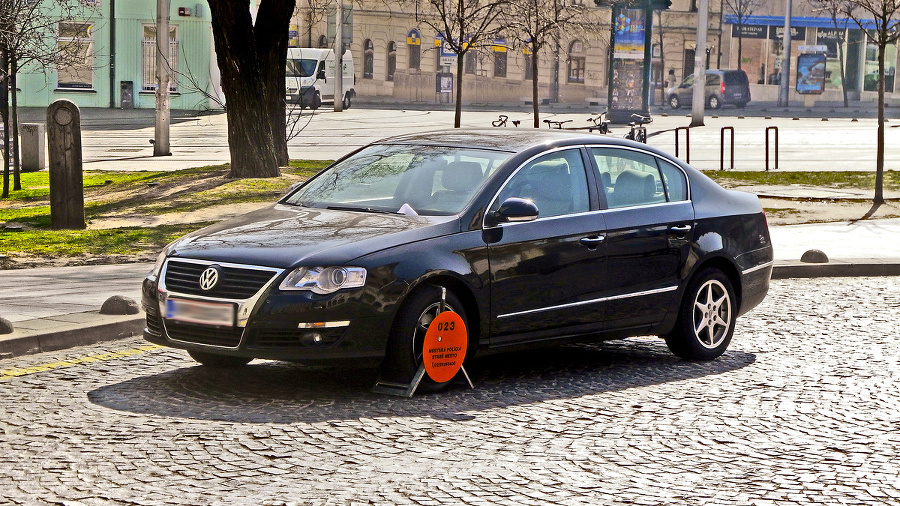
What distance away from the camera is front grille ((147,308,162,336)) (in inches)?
265

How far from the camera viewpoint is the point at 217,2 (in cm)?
1781

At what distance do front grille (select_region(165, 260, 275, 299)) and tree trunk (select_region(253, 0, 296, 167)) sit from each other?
40.1 ft

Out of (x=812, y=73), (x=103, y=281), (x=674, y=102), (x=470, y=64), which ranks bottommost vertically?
(x=103, y=281)

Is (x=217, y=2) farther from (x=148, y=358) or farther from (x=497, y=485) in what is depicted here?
(x=497, y=485)

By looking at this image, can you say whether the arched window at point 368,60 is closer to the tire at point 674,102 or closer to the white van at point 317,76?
the white van at point 317,76

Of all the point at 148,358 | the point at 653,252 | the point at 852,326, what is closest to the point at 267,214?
the point at 148,358

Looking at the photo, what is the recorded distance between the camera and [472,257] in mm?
6836

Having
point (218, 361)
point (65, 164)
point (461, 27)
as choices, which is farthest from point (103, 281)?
point (461, 27)

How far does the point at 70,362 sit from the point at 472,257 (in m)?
2.58

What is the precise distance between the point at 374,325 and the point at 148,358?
6.79ft

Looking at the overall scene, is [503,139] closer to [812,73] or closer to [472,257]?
[472,257]

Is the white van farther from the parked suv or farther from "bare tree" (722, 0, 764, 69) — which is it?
"bare tree" (722, 0, 764, 69)

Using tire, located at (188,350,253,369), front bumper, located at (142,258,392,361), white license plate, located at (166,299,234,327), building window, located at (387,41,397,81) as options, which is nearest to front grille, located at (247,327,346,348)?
front bumper, located at (142,258,392,361)

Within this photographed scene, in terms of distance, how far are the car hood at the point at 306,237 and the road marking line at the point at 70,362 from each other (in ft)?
3.99
